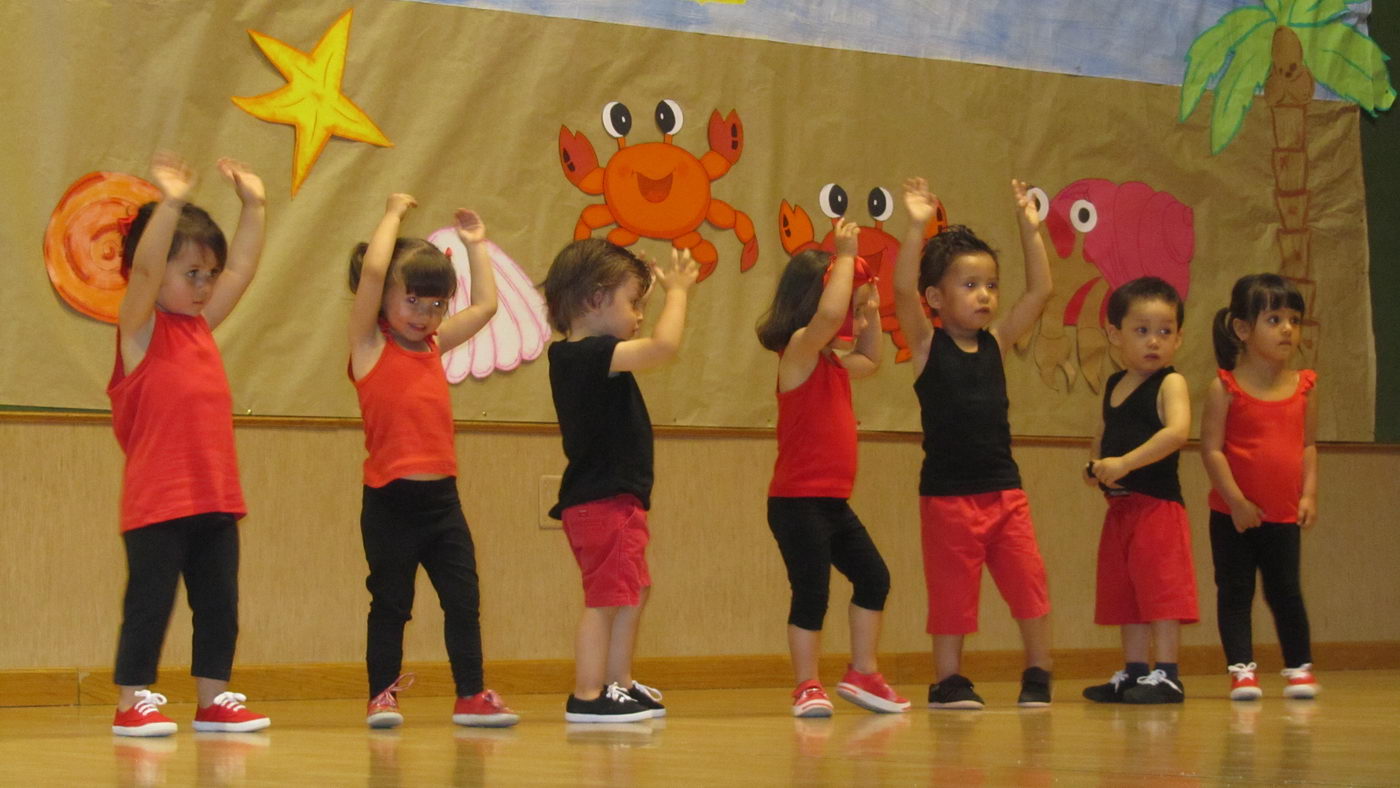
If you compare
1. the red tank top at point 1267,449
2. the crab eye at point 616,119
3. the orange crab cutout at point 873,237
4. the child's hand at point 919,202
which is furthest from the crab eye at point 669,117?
the red tank top at point 1267,449

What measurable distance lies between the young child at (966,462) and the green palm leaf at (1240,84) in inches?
73.8

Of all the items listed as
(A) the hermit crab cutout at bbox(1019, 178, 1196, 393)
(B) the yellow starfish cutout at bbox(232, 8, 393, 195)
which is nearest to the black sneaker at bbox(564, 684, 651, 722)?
(B) the yellow starfish cutout at bbox(232, 8, 393, 195)

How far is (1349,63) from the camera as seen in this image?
586 cm

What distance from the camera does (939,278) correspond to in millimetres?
4148

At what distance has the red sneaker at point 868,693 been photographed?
377cm

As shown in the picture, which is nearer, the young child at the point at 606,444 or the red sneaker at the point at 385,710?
the red sneaker at the point at 385,710

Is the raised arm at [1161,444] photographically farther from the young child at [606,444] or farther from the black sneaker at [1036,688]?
the young child at [606,444]

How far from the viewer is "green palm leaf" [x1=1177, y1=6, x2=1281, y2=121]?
18.6 ft

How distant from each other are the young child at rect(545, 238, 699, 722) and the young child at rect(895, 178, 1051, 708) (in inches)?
28.5

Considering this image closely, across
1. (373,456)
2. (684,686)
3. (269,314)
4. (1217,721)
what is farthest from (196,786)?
(684,686)

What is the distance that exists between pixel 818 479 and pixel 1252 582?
1392mm

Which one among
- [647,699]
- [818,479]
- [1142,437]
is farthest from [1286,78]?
[647,699]

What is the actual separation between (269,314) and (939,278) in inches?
71.3

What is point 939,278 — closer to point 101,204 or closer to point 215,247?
point 215,247
